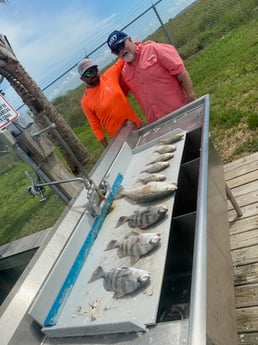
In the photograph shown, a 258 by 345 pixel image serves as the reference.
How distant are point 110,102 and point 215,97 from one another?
11.9 feet

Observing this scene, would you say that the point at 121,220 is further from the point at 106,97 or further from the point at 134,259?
the point at 106,97

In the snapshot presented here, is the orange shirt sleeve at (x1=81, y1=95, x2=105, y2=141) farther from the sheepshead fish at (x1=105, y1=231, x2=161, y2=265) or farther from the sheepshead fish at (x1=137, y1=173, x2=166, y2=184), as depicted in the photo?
the sheepshead fish at (x1=105, y1=231, x2=161, y2=265)

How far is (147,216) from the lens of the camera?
2502mm

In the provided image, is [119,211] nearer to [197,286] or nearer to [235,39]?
[197,286]

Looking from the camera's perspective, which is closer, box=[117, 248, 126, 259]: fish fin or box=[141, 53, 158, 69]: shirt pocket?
box=[117, 248, 126, 259]: fish fin

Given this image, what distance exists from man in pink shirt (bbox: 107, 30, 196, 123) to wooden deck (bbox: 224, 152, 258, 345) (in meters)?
1.07

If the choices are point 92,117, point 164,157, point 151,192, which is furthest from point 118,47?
point 151,192

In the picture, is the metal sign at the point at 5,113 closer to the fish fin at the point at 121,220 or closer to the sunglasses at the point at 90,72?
the sunglasses at the point at 90,72

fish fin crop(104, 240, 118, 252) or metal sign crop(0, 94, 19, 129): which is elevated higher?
metal sign crop(0, 94, 19, 129)

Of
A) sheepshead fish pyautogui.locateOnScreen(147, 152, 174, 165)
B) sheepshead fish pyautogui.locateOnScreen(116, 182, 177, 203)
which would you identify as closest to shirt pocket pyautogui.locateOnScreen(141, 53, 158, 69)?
sheepshead fish pyautogui.locateOnScreen(147, 152, 174, 165)

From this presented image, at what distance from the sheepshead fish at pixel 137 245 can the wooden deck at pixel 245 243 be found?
1175mm

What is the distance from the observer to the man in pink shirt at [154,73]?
13.7ft

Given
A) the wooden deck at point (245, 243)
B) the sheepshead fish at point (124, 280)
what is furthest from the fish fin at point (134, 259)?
the wooden deck at point (245, 243)

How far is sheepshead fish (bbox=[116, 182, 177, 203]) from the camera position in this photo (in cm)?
267
